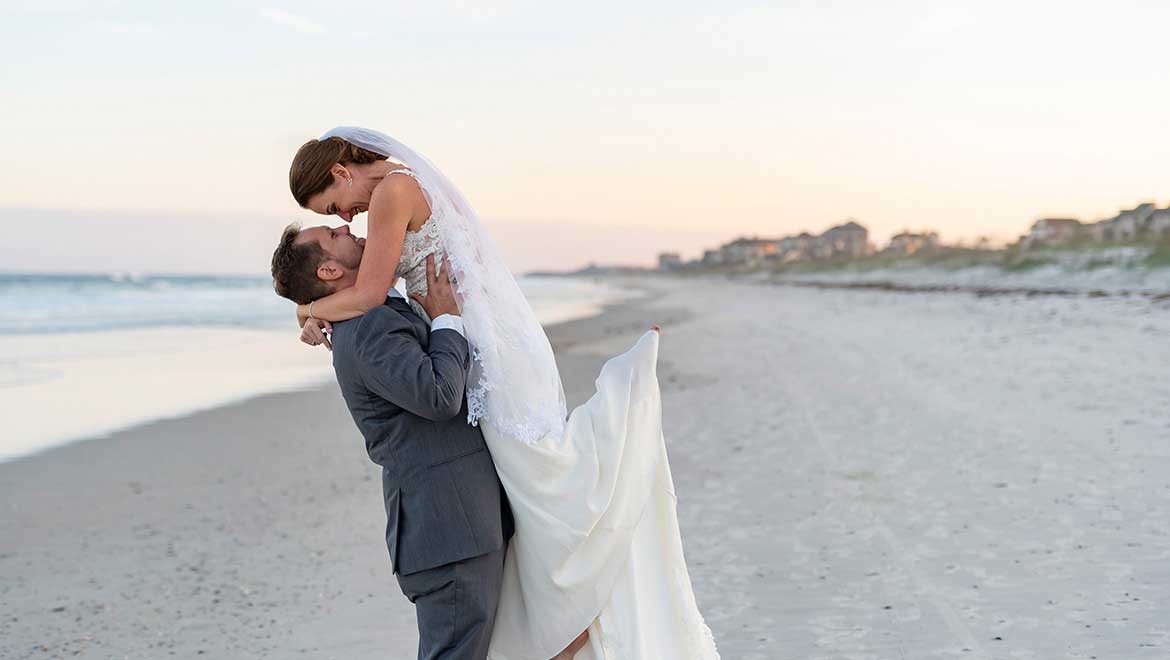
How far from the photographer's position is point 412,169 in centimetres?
248

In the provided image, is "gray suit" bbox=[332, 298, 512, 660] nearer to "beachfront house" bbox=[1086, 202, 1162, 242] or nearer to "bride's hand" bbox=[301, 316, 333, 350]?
"bride's hand" bbox=[301, 316, 333, 350]

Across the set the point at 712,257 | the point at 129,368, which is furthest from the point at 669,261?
the point at 129,368

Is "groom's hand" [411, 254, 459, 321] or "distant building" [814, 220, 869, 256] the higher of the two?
"distant building" [814, 220, 869, 256]

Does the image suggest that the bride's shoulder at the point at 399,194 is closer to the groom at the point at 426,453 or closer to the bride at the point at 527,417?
the bride at the point at 527,417

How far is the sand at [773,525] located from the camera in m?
4.20

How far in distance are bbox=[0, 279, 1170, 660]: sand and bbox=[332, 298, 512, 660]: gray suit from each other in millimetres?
1818

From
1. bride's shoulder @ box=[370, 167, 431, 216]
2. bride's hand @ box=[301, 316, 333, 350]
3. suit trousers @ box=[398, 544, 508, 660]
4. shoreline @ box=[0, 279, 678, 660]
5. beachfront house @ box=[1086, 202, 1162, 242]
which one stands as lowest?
shoreline @ box=[0, 279, 678, 660]

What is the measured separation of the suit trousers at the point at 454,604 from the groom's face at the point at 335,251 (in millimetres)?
725

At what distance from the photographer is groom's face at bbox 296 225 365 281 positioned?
2412 millimetres

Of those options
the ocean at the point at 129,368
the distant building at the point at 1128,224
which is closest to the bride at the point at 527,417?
the ocean at the point at 129,368

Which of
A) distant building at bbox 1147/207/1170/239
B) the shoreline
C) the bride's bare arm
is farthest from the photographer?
distant building at bbox 1147/207/1170/239

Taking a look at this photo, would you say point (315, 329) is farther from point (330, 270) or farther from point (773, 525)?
point (773, 525)

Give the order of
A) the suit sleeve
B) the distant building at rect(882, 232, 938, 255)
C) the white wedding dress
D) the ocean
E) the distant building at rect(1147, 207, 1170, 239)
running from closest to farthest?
the suit sleeve → the white wedding dress → the ocean → the distant building at rect(1147, 207, 1170, 239) → the distant building at rect(882, 232, 938, 255)

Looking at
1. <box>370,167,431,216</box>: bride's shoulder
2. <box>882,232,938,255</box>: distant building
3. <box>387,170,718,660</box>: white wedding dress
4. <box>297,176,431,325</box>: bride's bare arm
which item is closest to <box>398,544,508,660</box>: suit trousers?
<box>387,170,718,660</box>: white wedding dress
